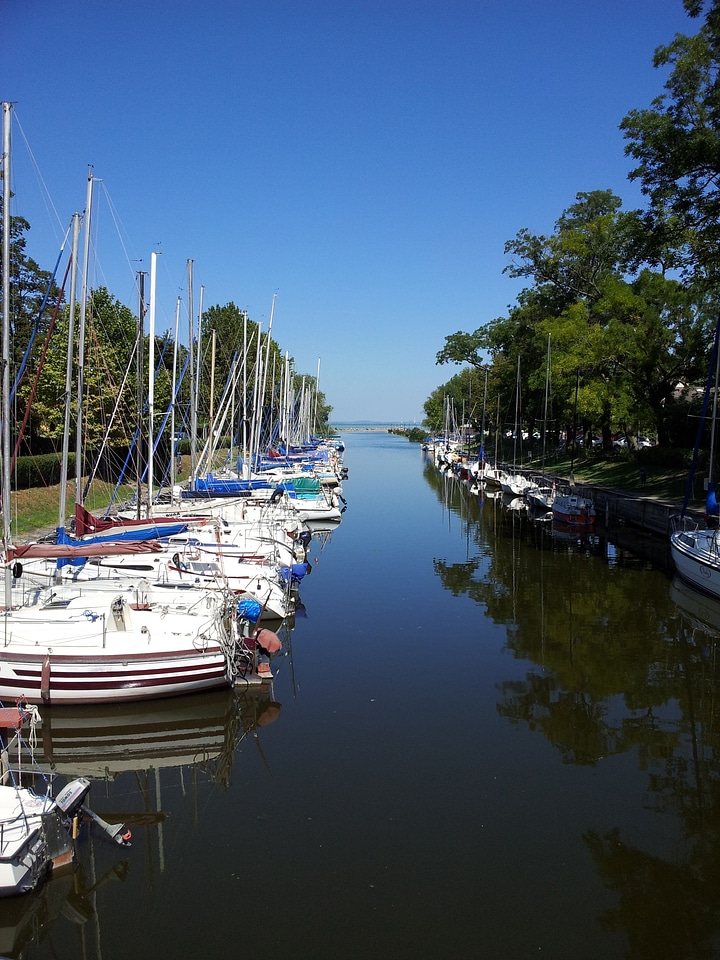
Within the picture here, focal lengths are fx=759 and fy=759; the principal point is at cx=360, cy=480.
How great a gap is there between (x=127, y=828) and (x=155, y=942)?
2.48 meters

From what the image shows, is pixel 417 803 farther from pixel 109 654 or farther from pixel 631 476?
pixel 631 476

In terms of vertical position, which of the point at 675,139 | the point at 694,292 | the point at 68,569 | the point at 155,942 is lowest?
the point at 155,942

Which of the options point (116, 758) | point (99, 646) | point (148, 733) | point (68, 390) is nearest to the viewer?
point (116, 758)

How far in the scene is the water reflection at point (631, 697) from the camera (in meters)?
9.42

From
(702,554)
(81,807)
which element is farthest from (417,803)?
(702,554)

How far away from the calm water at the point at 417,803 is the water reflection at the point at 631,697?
0.17ft

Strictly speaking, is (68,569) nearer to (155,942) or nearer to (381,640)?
(381,640)

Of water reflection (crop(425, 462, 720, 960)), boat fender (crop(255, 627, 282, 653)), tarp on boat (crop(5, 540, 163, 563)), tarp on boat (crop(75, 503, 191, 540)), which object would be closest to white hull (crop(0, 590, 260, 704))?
boat fender (crop(255, 627, 282, 653))

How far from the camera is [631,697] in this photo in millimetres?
16047

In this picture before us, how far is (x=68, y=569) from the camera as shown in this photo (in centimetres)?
1947

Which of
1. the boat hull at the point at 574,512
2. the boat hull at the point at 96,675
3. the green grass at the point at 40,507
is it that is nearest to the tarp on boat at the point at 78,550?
the boat hull at the point at 96,675

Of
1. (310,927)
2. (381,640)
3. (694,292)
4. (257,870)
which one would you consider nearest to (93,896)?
(257,870)

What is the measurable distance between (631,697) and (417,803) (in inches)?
266

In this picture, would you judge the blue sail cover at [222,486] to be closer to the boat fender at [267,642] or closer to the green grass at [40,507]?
the green grass at [40,507]
